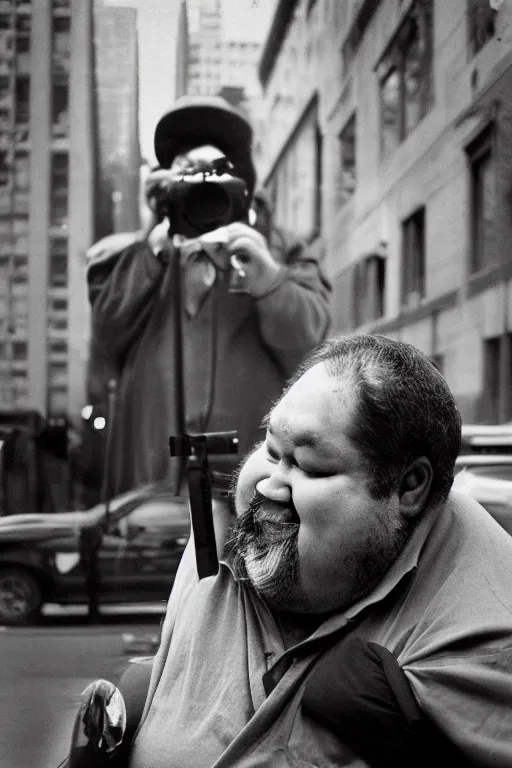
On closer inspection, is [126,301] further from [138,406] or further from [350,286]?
[350,286]

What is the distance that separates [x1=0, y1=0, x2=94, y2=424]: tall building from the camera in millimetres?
2256

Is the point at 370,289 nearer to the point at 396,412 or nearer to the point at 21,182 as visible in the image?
the point at 21,182

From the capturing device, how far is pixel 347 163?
2.22 meters

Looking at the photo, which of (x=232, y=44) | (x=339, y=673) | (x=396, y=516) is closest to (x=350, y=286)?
(x=232, y=44)

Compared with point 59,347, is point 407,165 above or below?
above

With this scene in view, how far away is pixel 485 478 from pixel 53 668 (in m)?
1.03

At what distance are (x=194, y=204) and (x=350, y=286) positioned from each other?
1.30ft

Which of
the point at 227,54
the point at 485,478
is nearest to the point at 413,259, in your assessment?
the point at 485,478

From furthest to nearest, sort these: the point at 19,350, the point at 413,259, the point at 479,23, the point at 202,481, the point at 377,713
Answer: the point at 19,350 → the point at 413,259 → the point at 479,23 → the point at 202,481 → the point at 377,713

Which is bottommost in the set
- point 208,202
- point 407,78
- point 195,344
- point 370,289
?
point 195,344

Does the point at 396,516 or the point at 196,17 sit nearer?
the point at 396,516

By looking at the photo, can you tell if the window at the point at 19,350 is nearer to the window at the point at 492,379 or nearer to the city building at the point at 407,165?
the city building at the point at 407,165

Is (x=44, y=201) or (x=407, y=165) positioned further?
(x=44, y=201)

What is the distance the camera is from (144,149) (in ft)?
7.45
